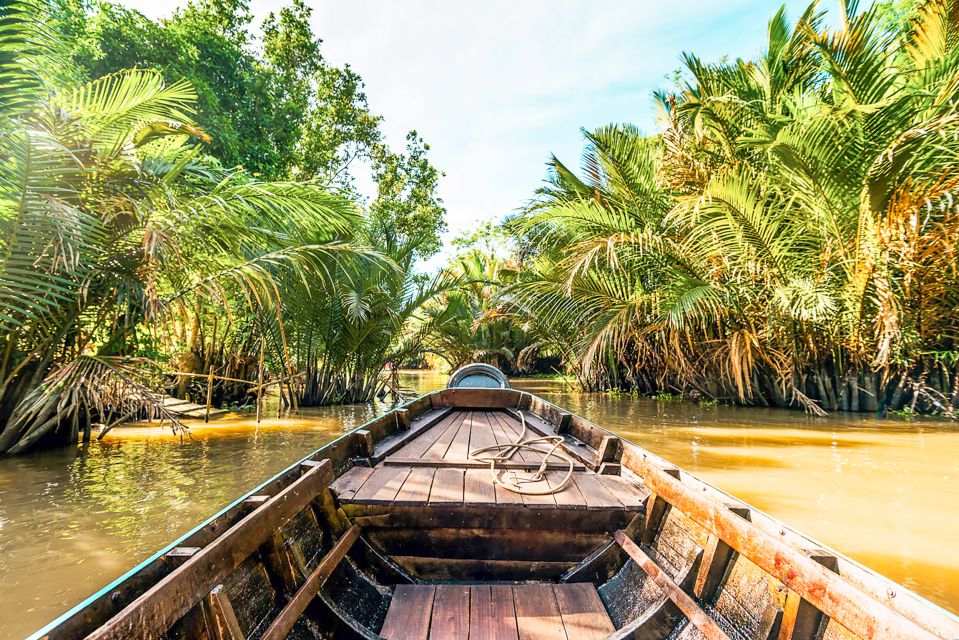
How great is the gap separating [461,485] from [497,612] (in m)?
0.64

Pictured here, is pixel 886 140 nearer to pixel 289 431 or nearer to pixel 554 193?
pixel 554 193

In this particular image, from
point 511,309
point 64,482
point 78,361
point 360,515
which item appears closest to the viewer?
point 360,515

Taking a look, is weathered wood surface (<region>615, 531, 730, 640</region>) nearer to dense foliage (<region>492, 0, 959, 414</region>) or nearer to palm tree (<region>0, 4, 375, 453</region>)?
palm tree (<region>0, 4, 375, 453</region>)

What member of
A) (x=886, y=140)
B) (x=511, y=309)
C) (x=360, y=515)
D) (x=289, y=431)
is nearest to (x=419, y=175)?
(x=511, y=309)

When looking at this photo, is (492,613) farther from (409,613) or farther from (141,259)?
(141,259)

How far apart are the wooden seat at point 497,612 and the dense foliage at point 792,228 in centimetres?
540

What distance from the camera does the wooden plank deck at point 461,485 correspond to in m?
2.05

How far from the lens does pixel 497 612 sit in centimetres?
176

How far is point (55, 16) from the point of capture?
3953 mm

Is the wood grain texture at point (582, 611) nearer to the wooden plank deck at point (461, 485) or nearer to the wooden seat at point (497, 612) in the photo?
the wooden seat at point (497, 612)

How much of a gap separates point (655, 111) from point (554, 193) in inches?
146

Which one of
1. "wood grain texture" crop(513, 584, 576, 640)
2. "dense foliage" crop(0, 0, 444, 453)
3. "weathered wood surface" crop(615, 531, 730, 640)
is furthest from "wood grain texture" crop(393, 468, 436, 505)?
"dense foliage" crop(0, 0, 444, 453)

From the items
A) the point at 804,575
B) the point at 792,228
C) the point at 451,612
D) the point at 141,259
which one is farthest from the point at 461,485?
the point at 792,228

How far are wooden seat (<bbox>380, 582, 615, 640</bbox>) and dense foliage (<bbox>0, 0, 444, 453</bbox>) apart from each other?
345 cm
